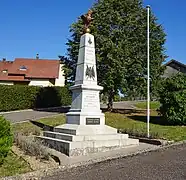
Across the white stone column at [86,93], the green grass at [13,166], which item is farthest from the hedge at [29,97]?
the green grass at [13,166]

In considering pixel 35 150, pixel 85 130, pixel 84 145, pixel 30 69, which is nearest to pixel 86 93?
pixel 85 130

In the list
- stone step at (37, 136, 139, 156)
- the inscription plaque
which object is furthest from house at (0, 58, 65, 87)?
stone step at (37, 136, 139, 156)

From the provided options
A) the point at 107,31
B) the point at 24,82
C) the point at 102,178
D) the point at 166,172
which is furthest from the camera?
the point at 24,82

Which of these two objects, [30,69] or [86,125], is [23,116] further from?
[30,69]

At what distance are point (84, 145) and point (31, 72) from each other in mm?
40216

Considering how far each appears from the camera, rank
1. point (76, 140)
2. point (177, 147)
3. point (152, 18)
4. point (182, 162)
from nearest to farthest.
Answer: point (182, 162) → point (76, 140) → point (177, 147) → point (152, 18)

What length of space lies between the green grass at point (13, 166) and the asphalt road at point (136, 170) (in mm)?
787

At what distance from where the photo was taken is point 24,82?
47281 mm

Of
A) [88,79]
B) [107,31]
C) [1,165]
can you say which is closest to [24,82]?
[107,31]

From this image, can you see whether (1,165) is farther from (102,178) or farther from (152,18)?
(152,18)

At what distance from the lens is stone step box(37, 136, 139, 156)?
375 inches

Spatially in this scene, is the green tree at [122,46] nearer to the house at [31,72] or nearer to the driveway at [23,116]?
the driveway at [23,116]

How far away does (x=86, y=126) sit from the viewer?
1112cm

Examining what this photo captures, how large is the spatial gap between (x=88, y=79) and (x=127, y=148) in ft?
10.5
